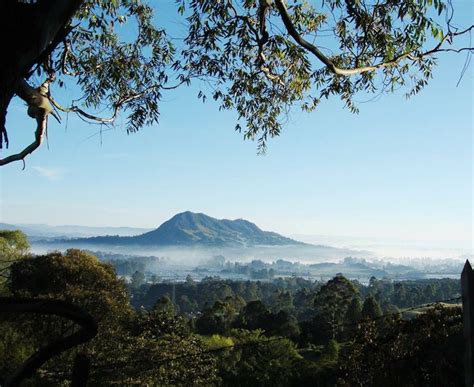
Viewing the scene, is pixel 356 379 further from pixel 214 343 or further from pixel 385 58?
pixel 214 343

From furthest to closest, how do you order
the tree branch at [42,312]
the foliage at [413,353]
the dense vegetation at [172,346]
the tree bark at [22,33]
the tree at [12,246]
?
the tree at [12,246] → the dense vegetation at [172,346] → the foliage at [413,353] → the tree bark at [22,33] → the tree branch at [42,312]

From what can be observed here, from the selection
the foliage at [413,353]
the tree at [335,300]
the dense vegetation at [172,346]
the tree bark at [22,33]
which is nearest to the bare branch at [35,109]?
the tree bark at [22,33]

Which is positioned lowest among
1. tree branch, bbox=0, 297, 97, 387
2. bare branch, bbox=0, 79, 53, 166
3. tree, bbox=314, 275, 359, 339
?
tree, bbox=314, 275, 359, 339

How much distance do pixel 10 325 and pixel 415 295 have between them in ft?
196

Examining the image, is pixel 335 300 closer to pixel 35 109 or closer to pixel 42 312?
pixel 35 109

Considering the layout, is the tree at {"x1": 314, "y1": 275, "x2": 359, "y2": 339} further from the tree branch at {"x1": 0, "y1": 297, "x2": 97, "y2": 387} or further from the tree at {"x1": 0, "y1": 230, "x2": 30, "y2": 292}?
the tree branch at {"x1": 0, "y1": 297, "x2": 97, "y2": 387}

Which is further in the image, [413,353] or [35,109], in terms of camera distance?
[413,353]

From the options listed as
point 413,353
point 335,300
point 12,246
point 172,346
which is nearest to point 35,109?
point 413,353

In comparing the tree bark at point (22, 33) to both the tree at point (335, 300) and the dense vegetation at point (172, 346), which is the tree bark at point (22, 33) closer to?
the dense vegetation at point (172, 346)

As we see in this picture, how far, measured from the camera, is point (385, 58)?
477 centimetres

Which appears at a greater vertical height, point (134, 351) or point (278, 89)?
point (278, 89)

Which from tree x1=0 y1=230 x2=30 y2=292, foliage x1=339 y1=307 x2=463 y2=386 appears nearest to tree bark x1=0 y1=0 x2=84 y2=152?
foliage x1=339 y1=307 x2=463 y2=386

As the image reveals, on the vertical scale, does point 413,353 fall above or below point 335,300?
above

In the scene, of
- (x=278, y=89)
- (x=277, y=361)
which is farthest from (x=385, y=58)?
(x=277, y=361)
